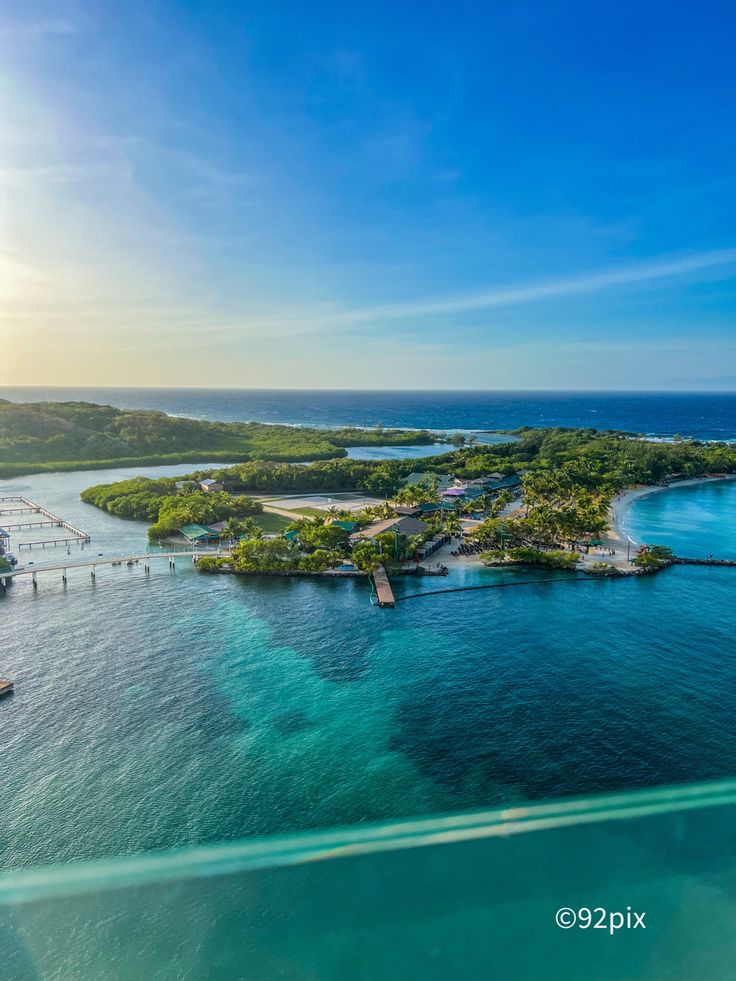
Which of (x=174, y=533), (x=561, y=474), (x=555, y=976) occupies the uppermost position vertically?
(x=561, y=474)

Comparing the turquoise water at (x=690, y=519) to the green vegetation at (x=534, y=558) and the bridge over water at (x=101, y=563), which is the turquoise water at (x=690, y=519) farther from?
the bridge over water at (x=101, y=563)

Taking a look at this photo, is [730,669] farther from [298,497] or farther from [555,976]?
[298,497]

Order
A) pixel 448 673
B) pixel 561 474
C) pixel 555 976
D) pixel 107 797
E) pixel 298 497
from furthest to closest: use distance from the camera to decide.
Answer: pixel 298 497
pixel 561 474
pixel 448 673
pixel 107 797
pixel 555 976

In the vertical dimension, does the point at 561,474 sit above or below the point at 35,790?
above

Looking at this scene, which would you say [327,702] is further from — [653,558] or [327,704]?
[653,558]

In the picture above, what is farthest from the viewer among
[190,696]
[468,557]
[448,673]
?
[468,557]

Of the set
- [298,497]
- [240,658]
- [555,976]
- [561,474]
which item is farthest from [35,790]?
[561,474]

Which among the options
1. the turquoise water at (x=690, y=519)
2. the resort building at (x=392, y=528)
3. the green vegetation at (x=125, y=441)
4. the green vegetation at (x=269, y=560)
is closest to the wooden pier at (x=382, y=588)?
the green vegetation at (x=269, y=560)
